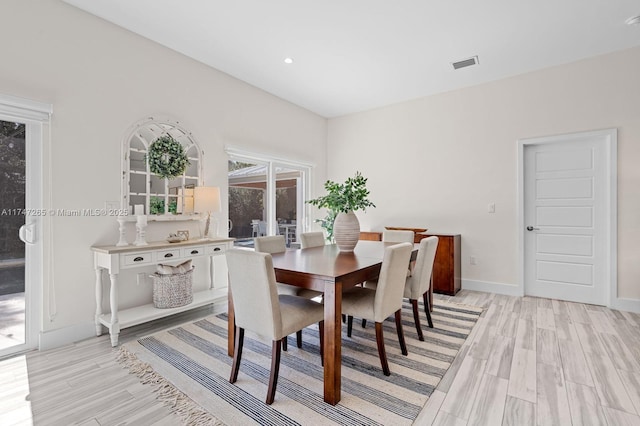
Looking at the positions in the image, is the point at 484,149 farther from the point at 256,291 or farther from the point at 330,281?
the point at 256,291

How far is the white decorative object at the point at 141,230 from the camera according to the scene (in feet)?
9.35

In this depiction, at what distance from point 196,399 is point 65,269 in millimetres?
1720

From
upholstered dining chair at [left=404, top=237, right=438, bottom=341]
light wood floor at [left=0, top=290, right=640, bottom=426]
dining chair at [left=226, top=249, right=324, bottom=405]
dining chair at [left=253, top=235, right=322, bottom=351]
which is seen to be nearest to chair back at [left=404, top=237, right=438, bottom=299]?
upholstered dining chair at [left=404, top=237, right=438, bottom=341]

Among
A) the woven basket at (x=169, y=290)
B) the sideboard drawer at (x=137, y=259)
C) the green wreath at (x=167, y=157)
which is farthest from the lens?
the green wreath at (x=167, y=157)

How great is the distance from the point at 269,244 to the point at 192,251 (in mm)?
837

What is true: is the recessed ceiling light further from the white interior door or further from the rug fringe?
the rug fringe

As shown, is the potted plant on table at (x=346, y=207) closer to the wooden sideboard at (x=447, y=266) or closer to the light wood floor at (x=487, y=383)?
the light wood floor at (x=487, y=383)

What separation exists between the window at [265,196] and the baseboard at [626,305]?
4.15m

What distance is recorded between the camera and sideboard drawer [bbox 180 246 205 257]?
304 centimetres

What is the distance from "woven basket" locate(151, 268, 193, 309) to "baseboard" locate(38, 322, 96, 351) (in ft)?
1.76

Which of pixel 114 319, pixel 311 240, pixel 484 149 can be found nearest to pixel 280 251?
pixel 311 240

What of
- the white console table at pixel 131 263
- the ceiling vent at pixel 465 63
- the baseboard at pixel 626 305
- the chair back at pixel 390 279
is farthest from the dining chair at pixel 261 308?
the baseboard at pixel 626 305

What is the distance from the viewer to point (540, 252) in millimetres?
4008

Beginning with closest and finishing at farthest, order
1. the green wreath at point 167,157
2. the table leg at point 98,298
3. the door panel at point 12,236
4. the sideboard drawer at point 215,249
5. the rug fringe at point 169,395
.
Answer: the rug fringe at point 169,395 < the door panel at point 12,236 < the table leg at point 98,298 < the green wreath at point 167,157 < the sideboard drawer at point 215,249
